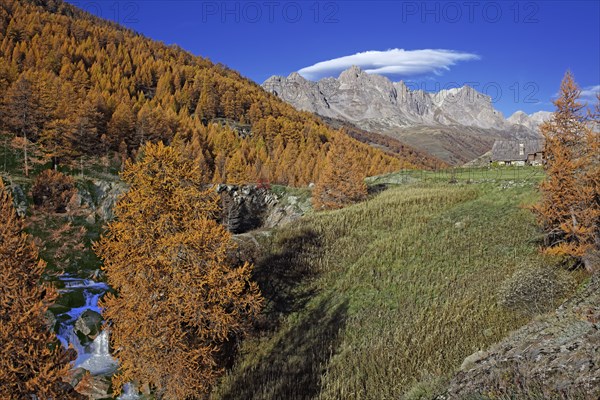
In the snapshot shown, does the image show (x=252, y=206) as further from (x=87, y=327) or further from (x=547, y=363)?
(x=547, y=363)

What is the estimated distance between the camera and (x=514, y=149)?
72500 mm

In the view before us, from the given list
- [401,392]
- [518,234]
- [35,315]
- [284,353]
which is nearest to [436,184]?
[518,234]

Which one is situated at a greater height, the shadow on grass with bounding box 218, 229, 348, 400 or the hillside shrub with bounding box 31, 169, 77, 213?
the hillside shrub with bounding box 31, 169, 77, 213

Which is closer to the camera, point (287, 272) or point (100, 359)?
point (100, 359)

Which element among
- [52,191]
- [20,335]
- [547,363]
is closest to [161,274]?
[20,335]

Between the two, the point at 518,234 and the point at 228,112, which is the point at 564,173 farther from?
the point at 228,112

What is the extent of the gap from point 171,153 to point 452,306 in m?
14.4

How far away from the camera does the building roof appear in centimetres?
7050

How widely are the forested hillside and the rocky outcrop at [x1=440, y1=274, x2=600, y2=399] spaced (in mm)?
41125

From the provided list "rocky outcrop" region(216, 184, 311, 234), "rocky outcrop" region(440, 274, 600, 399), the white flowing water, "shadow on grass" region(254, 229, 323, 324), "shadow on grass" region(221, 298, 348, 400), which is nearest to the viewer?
"rocky outcrop" region(440, 274, 600, 399)

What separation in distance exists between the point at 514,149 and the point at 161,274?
75195 mm

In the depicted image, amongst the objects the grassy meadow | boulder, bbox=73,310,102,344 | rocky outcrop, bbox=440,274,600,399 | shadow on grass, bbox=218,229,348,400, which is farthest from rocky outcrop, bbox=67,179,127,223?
rocky outcrop, bbox=440,274,600,399

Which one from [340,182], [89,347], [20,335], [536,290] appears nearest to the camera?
[536,290]

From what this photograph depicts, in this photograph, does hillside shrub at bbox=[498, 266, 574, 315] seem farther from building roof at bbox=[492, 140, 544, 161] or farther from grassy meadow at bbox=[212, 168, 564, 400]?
building roof at bbox=[492, 140, 544, 161]
